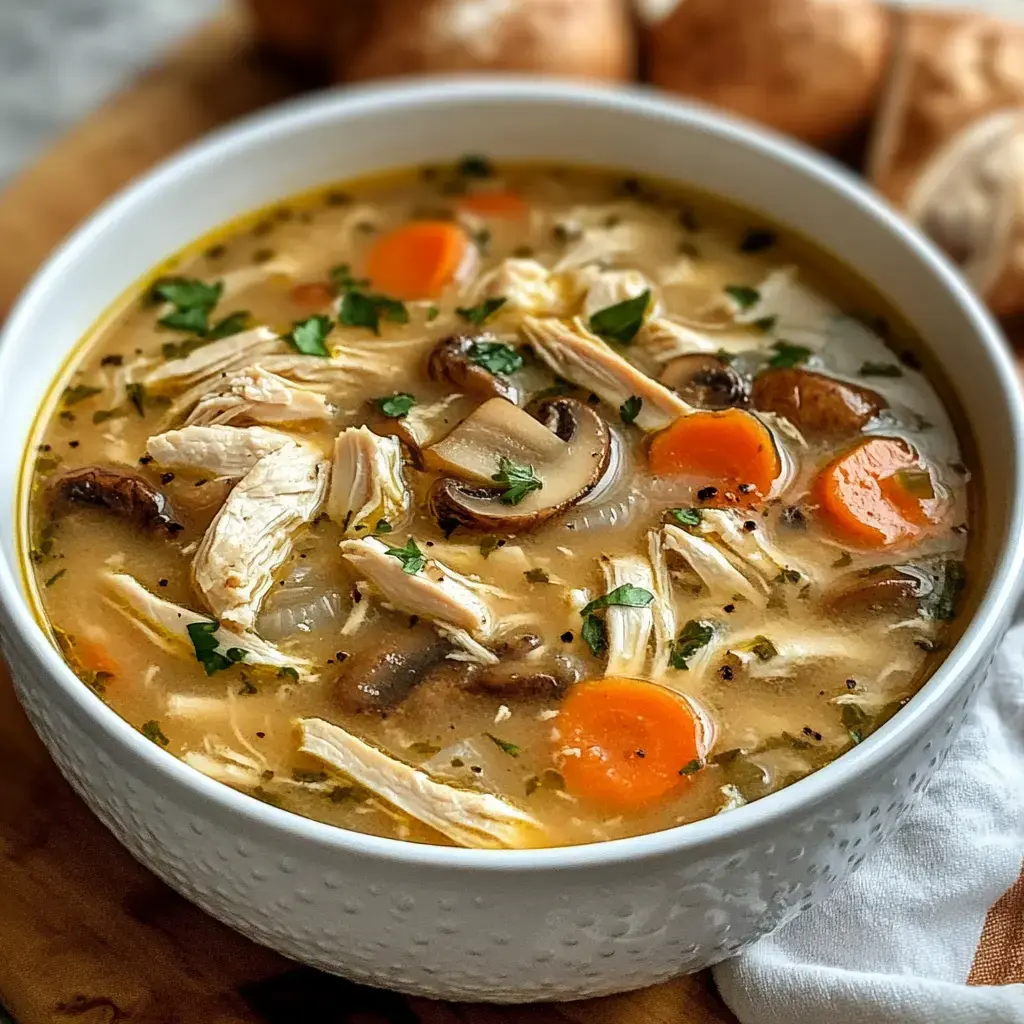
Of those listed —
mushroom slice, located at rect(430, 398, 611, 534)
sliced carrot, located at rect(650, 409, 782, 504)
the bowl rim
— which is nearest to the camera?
the bowl rim

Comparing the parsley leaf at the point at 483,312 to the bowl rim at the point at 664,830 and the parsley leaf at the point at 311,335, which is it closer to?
the parsley leaf at the point at 311,335

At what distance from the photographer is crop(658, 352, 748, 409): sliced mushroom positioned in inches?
110

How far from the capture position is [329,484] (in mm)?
2639

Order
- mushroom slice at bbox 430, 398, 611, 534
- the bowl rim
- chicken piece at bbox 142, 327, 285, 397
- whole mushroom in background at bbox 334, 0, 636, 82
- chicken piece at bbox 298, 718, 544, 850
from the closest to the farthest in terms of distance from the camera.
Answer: the bowl rim < chicken piece at bbox 298, 718, 544, 850 < mushroom slice at bbox 430, 398, 611, 534 < chicken piece at bbox 142, 327, 285, 397 < whole mushroom in background at bbox 334, 0, 636, 82

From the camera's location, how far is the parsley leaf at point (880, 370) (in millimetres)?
2943

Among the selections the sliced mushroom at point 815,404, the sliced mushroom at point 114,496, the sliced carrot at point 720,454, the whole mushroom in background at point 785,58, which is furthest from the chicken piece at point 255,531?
the whole mushroom in background at point 785,58

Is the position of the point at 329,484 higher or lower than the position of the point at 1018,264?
lower

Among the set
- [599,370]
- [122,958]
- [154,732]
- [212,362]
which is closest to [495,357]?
[599,370]

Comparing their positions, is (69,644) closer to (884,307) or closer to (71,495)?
(71,495)

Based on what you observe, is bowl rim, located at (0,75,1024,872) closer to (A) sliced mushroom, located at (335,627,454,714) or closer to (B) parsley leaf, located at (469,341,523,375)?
(A) sliced mushroom, located at (335,627,454,714)

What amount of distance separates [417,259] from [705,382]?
2.45ft

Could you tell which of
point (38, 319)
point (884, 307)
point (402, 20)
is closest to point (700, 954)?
point (884, 307)

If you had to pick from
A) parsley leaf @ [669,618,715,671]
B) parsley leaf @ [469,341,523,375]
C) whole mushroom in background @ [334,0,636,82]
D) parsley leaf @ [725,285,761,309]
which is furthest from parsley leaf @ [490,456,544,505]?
whole mushroom in background @ [334,0,636,82]

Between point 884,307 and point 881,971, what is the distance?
1423mm
